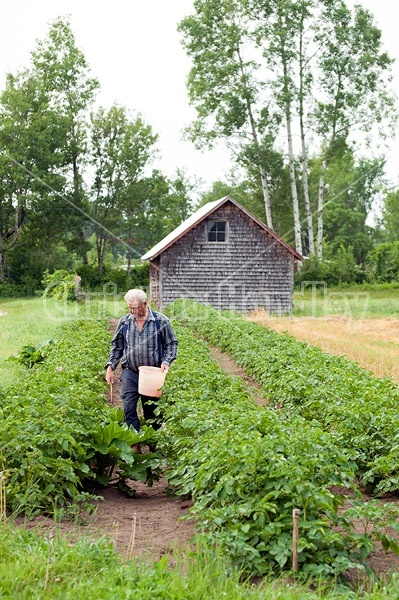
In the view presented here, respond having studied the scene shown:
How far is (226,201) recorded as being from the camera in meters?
36.0

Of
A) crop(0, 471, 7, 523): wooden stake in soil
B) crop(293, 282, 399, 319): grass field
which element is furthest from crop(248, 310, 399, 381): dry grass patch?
crop(0, 471, 7, 523): wooden stake in soil

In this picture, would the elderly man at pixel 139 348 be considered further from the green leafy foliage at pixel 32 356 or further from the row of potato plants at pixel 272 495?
the green leafy foliage at pixel 32 356

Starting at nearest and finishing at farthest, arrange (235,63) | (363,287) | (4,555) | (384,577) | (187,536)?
(4,555) → (384,577) → (187,536) → (235,63) → (363,287)

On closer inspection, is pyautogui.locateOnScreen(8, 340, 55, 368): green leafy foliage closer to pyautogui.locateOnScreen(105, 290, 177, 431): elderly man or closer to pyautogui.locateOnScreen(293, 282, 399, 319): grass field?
pyautogui.locateOnScreen(105, 290, 177, 431): elderly man

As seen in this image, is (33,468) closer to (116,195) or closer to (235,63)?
(235,63)

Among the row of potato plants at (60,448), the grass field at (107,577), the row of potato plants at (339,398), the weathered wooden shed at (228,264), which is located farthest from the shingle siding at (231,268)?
the grass field at (107,577)

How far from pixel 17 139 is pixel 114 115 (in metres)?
12.0

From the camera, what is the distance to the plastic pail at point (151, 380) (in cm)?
909

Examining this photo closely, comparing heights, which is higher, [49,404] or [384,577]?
[49,404]

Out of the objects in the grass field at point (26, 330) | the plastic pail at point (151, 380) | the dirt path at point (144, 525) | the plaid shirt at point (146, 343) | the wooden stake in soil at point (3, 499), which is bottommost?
the dirt path at point (144, 525)

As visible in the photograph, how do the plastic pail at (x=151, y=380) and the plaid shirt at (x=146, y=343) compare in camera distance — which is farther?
the plaid shirt at (x=146, y=343)

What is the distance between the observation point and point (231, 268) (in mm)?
35906

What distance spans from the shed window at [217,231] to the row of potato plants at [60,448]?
2656 cm

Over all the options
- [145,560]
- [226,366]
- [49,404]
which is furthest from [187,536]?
[226,366]
